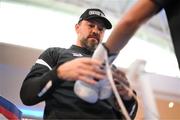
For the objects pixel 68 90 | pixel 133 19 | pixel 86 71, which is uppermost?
pixel 133 19

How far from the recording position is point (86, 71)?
0.94 metres

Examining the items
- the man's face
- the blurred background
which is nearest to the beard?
the man's face

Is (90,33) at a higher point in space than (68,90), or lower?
higher

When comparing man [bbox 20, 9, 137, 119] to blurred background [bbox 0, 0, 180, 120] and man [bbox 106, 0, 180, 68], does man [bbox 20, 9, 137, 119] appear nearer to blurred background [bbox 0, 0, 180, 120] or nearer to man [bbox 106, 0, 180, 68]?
man [bbox 106, 0, 180, 68]

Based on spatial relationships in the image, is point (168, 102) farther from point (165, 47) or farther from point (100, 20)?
point (100, 20)

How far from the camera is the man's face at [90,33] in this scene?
1635 millimetres

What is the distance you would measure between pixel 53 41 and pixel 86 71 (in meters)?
1.72

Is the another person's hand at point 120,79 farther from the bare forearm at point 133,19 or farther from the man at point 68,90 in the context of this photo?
the bare forearm at point 133,19

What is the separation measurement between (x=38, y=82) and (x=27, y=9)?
1.59 metres

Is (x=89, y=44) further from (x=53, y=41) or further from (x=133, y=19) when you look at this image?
(x=53, y=41)

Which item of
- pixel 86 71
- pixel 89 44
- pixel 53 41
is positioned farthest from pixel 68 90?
pixel 53 41

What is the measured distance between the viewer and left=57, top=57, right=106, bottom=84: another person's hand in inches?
36.4

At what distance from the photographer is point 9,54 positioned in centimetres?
237

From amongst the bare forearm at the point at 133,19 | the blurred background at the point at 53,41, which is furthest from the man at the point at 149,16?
the blurred background at the point at 53,41
